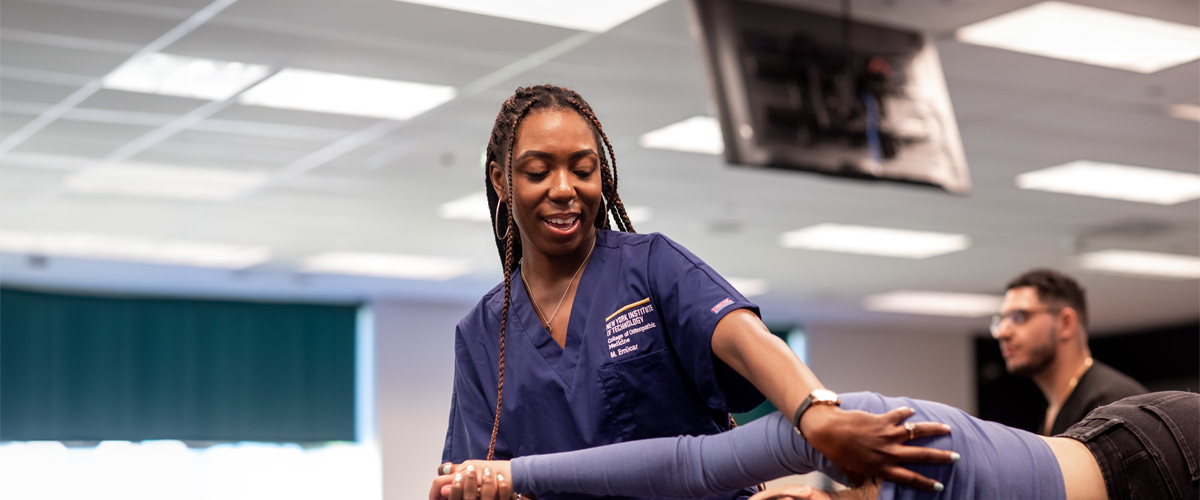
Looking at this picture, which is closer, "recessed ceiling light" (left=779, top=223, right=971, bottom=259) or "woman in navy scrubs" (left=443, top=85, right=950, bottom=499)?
"woman in navy scrubs" (left=443, top=85, right=950, bottom=499)

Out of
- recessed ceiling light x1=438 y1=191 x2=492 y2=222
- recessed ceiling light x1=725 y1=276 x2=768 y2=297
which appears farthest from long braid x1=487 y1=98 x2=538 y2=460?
recessed ceiling light x1=725 y1=276 x2=768 y2=297

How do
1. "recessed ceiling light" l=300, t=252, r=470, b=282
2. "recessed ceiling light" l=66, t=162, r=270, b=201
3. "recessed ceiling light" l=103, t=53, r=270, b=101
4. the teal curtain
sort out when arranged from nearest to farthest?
"recessed ceiling light" l=103, t=53, r=270, b=101 → "recessed ceiling light" l=66, t=162, r=270, b=201 → "recessed ceiling light" l=300, t=252, r=470, b=282 → the teal curtain

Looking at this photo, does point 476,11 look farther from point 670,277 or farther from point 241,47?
point 670,277

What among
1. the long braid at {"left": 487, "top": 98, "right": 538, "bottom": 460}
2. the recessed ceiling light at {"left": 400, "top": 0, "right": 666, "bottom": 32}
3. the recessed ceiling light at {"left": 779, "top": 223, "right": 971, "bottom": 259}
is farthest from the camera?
the recessed ceiling light at {"left": 779, "top": 223, "right": 971, "bottom": 259}

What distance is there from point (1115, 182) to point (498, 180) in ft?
20.5

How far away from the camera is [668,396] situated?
158cm

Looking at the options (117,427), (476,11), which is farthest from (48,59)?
(117,427)

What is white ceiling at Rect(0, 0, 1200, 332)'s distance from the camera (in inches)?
177

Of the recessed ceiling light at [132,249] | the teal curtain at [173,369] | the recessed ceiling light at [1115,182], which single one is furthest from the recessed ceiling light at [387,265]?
the recessed ceiling light at [1115,182]

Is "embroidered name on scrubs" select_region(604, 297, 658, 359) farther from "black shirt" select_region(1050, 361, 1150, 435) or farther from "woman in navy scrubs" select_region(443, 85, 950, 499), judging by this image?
"black shirt" select_region(1050, 361, 1150, 435)

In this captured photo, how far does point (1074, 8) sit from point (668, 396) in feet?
11.5

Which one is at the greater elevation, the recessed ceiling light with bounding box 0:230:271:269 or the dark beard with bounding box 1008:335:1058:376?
the recessed ceiling light with bounding box 0:230:271:269

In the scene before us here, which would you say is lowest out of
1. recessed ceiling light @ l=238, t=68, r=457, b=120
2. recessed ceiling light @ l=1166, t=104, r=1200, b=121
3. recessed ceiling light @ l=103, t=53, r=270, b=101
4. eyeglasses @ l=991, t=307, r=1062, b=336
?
eyeglasses @ l=991, t=307, r=1062, b=336

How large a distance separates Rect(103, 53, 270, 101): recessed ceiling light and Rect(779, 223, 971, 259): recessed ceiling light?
4.55 metres
